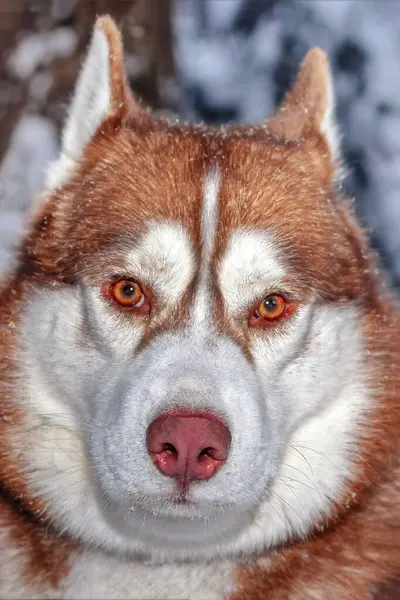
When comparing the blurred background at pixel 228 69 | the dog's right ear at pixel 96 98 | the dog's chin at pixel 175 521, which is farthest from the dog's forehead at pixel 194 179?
the blurred background at pixel 228 69

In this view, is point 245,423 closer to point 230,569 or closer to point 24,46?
point 230,569

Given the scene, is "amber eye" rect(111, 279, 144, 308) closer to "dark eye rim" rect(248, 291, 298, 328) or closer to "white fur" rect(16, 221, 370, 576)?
"white fur" rect(16, 221, 370, 576)

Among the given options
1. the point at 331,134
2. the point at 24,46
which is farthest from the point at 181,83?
the point at 331,134

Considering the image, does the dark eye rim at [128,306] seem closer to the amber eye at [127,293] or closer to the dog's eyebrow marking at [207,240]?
the amber eye at [127,293]

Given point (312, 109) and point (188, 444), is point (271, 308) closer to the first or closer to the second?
point (188, 444)

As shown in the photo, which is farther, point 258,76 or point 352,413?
point 258,76
